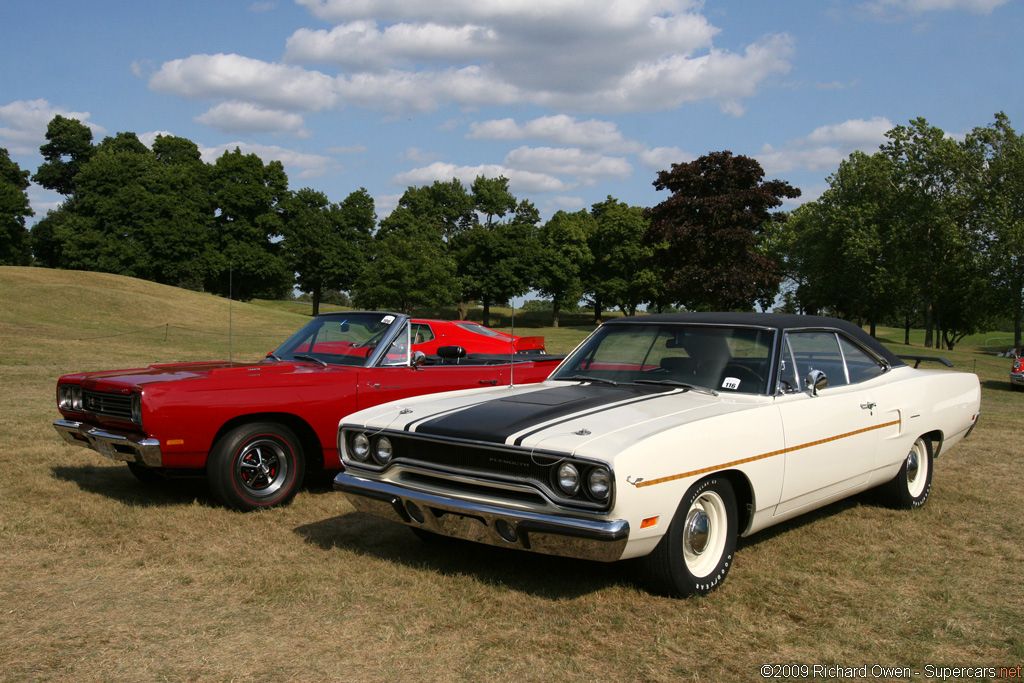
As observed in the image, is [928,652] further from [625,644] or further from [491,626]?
[491,626]

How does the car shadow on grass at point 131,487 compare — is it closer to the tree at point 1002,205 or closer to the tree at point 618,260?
the tree at point 1002,205

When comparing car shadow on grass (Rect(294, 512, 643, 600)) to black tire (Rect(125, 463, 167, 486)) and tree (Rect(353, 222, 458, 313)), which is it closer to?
black tire (Rect(125, 463, 167, 486))

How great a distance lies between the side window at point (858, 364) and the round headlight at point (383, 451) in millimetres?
3319

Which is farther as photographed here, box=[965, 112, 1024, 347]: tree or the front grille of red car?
box=[965, 112, 1024, 347]: tree

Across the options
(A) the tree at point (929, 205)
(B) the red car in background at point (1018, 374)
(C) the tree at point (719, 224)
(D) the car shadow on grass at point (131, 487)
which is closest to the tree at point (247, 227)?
(C) the tree at point (719, 224)

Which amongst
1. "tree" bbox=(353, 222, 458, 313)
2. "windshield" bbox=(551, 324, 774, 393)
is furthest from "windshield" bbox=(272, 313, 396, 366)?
"tree" bbox=(353, 222, 458, 313)

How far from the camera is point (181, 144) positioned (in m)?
76.0

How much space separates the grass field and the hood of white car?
83 cm

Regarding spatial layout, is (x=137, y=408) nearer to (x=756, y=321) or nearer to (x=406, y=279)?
(x=756, y=321)

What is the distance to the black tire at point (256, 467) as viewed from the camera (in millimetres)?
5891

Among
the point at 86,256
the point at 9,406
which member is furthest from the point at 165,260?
the point at 9,406

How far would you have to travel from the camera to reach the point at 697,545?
4223mm

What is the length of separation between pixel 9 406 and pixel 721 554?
1080 centimetres

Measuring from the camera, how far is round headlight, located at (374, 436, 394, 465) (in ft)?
15.2
